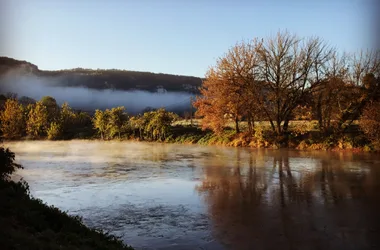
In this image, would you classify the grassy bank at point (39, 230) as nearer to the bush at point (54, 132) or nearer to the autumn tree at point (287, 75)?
the autumn tree at point (287, 75)

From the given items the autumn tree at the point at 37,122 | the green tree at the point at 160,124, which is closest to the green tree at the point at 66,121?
the autumn tree at the point at 37,122

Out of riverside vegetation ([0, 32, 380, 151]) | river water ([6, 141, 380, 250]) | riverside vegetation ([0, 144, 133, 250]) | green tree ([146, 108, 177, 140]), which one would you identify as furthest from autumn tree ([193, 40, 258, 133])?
riverside vegetation ([0, 144, 133, 250])

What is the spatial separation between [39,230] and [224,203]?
647 cm

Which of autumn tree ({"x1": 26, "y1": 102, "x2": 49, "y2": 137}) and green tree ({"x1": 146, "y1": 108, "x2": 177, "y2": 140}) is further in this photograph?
autumn tree ({"x1": 26, "y1": 102, "x2": 49, "y2": 137})

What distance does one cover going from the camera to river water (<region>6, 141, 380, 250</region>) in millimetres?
8547

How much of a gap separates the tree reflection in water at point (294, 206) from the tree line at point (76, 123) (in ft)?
103

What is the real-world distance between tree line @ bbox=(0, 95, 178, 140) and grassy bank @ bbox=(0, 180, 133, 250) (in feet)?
136

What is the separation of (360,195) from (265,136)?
80.9 feet

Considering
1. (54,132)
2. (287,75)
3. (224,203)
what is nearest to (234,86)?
(287,75)

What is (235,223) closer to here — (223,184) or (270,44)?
(223,184)

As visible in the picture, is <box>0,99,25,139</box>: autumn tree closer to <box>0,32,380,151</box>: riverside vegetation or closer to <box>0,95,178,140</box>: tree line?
<box>0,95,178,140</box>: tree line

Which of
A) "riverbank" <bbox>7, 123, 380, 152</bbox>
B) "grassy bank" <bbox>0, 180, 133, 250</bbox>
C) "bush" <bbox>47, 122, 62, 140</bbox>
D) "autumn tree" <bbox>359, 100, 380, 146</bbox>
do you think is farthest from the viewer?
"bush" <bbox>47, 122, 62, 140</bbox>

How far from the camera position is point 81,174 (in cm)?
1912

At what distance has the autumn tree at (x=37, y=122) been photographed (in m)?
63.9
